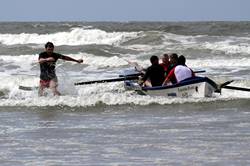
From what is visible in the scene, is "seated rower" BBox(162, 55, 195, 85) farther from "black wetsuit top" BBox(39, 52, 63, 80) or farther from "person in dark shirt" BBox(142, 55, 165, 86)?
"black wetsuit top" BBox(39, 52, 63, 80)

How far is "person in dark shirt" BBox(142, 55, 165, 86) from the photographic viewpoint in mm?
14086

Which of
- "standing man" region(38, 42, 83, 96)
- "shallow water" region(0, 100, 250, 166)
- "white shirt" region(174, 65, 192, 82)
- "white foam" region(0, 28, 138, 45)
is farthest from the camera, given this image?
"white foam" region(0, 28, 138, 45)

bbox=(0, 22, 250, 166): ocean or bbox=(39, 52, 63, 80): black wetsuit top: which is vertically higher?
bbox=(39, 52, 63, 80): black wetsuit top

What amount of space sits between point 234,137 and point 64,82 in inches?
322

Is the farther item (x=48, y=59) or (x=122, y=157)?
(x=48, y=59)

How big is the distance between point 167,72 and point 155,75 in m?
0.26

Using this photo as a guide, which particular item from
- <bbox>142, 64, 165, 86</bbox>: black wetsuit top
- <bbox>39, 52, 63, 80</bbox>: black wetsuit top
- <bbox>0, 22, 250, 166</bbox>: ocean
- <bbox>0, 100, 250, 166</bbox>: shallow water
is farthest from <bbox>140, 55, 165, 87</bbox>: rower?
<bbox>39, 52, 63, 80</bbox>: black wetsuit top

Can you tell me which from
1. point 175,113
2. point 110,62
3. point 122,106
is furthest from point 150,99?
point 110,62

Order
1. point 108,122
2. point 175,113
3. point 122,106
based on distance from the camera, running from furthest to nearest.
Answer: point 122,106, point 175,113, point 108,122

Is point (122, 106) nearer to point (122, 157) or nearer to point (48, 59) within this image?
point (48, 59)

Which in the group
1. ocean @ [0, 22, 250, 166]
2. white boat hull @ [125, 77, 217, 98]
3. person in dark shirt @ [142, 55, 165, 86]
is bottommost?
ocean @ [0, 22, 250, 166]

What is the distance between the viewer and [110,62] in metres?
25.5

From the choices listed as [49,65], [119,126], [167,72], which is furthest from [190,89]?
[119,126]

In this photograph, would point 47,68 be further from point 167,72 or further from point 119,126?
point 119,126
